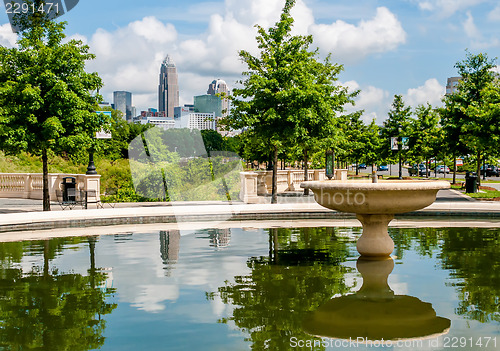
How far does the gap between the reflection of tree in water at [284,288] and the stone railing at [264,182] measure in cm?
1207

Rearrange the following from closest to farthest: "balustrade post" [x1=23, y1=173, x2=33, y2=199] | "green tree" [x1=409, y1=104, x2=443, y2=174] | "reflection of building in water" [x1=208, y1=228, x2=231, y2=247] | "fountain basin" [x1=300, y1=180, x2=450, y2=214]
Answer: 1. "fountain basin" [x1=300, y1=180, x2=450, y2=214]
2. "reflection of building in water" [x1=208, y1=228, x2=231, y2=247]
3. "balustrade post" [x1=23, y1=173, x2=33, y2=199]
4. "green tree" [x1=409, y1=104, x2=443, y2=174]

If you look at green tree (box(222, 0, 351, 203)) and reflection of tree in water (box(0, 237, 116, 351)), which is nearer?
reflection of tree in water (box(0, 237, 116, 351))

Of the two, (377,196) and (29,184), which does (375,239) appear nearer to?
(377,196)

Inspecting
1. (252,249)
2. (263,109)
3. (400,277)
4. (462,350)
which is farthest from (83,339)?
(263,109)

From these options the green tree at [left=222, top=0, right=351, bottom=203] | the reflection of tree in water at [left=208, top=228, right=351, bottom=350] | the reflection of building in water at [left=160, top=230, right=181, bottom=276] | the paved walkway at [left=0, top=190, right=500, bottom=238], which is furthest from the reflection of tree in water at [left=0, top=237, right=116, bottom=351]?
the green tree at [left=222, top=0, right=351, bottom=203]

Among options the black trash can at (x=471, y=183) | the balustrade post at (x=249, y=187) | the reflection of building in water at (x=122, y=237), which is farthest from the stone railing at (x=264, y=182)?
the black trash can at (x=471, y=183)

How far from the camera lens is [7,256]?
1251 centimetres

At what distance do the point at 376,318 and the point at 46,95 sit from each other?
17.2 metres

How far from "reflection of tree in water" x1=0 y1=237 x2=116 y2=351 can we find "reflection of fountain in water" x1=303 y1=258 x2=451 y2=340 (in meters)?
2.98

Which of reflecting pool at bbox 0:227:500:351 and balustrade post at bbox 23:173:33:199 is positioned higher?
balustrade post at bbox 23:173:33:199

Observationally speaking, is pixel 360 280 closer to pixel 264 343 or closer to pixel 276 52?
pixel 264 343

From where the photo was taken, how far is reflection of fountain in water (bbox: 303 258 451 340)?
21.8 ft

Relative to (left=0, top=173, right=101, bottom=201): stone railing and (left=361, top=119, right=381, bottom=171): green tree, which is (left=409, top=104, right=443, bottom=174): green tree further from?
(left=0, top=173, right=101, bottom=201): stone railing

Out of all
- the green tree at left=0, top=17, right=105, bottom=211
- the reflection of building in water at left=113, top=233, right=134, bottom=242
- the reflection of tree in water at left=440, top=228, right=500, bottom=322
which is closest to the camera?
the reflection of tree in water at left=440, top=228, right=500, bottom=322
